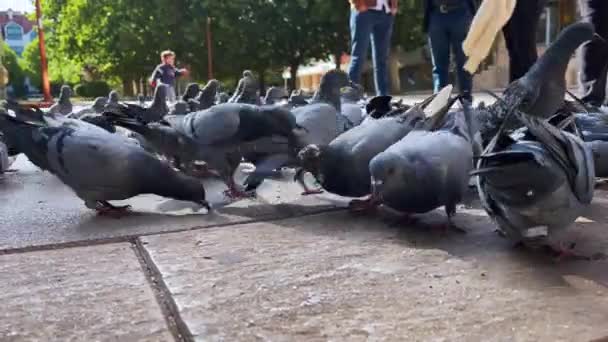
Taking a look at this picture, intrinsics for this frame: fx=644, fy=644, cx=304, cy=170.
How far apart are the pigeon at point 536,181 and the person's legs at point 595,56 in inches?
134

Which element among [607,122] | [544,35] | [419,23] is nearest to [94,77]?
[419,23]

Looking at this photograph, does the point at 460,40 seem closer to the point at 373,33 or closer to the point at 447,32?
the point at 447,32

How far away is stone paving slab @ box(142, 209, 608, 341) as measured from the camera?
1.59 metres

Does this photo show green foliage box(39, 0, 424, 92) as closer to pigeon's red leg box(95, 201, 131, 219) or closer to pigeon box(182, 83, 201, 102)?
pigeon box(182, 83, 201, 102)

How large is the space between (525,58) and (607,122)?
188 cm

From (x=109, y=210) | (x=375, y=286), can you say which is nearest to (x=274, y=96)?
(x=109, y=210)

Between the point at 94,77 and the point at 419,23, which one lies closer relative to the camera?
the point at 419,23

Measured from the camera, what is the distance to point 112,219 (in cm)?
301

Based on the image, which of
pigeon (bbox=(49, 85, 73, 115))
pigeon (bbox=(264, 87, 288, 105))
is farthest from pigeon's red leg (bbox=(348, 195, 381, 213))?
pigeon (bbox=(49, 85, 73, 115))

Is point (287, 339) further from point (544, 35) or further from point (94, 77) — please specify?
point (94, 77)

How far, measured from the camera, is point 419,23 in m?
25.7

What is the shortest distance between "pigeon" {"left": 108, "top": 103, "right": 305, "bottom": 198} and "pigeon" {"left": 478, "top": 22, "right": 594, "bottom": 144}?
40.9 inches

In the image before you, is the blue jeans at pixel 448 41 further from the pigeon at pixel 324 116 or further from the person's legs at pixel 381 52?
the pigeon at pixel 324 116

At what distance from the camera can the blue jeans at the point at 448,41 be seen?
19.7 ft
